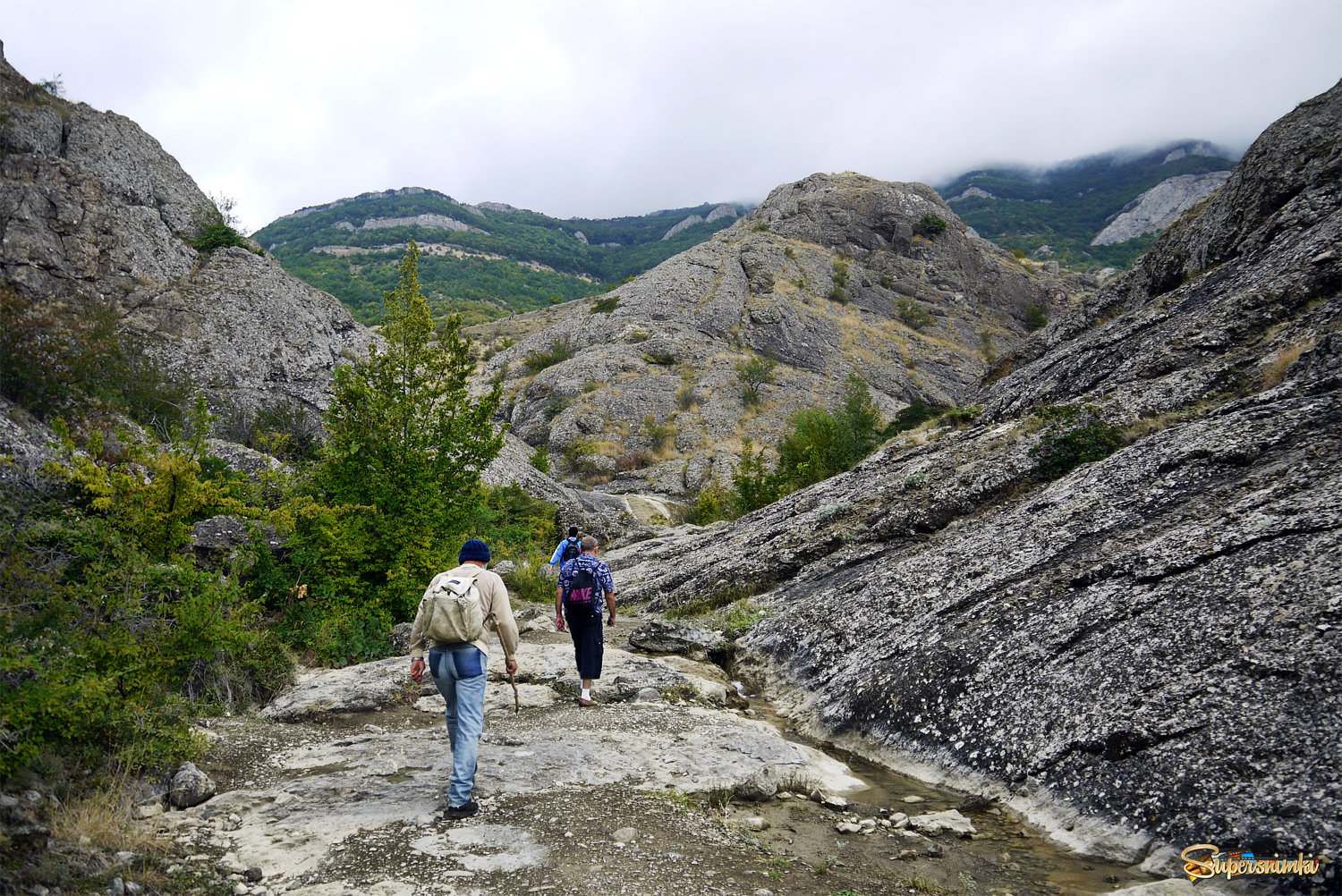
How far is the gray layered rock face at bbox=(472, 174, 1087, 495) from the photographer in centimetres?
4791

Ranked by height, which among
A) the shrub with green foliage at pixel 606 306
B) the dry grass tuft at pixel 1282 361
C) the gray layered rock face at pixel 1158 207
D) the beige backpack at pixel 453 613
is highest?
the gray layered rock face at pixel 1158 207

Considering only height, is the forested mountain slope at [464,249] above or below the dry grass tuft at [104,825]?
above

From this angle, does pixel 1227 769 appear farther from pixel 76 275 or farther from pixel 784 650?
pixel 76 275

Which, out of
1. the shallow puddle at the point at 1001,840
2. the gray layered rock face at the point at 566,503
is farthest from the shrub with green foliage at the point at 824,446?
the shallow puddle at the point at 1001,840

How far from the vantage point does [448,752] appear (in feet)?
20.1

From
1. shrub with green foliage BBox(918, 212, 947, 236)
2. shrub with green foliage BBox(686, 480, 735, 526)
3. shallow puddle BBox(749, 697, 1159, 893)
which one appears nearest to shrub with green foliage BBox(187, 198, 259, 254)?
shrub with green foliage BBox(686, 480, 735, 526)

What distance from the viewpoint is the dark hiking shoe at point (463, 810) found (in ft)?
15.9

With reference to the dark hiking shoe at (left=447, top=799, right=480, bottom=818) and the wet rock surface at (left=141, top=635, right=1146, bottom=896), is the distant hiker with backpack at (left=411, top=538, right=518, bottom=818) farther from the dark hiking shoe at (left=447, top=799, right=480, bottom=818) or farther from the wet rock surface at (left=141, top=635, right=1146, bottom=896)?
the wet rock surface at (left=141, top=635, right=1146, bottom=896)

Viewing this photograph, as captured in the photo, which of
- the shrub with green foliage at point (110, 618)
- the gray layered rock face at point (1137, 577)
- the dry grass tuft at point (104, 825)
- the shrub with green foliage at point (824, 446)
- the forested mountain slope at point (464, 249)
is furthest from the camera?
the forested mountain slope at point (464, 249)

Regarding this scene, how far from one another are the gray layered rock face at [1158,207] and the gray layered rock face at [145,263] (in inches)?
4426

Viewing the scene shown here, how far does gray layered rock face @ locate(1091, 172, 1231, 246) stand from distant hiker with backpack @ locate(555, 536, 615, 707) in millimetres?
117567

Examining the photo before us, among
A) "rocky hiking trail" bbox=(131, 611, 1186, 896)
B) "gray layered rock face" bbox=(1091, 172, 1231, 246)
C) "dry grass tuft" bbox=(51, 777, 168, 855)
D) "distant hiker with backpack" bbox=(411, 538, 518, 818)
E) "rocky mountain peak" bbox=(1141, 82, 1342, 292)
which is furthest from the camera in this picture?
"gray layered rock face" bbox=(1091, 172, 1231, 246)

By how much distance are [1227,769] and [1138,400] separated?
7.51 metres

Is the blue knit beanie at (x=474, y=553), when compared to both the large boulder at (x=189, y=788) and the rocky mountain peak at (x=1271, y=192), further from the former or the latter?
the rocky mountain peak at (x=1271, y=192)
